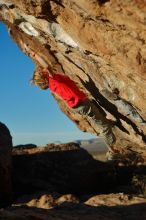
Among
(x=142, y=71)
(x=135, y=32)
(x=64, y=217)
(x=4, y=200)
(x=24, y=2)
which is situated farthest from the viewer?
(x=4, y=200)

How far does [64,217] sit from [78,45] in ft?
12.8

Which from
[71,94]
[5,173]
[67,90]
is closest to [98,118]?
[71,94]

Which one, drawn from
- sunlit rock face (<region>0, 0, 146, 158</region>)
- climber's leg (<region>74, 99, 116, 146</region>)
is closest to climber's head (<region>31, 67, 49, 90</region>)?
sunlit rock face (<region>0, 0, 146, 158</region>)

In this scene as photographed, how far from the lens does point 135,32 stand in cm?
663

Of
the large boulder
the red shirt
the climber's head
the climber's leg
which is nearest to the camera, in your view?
the red shirt

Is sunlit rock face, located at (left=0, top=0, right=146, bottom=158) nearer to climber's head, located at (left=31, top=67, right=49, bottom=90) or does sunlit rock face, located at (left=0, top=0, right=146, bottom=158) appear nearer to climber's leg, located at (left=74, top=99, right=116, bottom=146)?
climber's leg, located at (left=74, top=99, right=116, bottom=146)

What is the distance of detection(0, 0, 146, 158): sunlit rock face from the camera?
6.62 meters

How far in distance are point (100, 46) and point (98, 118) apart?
16.1ft

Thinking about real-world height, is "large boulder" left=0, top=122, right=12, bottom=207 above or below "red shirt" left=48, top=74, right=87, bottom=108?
below

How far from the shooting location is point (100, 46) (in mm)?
7617

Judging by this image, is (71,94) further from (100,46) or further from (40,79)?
(100,46)

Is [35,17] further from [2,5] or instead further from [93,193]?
[93,193]

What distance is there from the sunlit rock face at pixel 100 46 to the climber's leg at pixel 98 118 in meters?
0.21

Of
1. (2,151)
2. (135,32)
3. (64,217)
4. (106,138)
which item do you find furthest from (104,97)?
(2,151)
